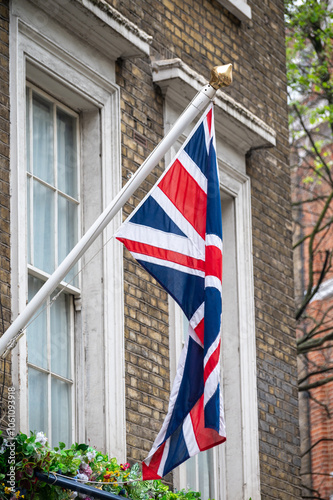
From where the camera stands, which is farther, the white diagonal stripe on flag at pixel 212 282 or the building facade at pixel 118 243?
the building facade at pixel 118 243

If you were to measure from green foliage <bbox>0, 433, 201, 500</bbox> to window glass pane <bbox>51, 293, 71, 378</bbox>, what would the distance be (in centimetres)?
68

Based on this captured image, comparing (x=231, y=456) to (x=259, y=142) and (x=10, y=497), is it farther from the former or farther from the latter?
(x=10, y=497)

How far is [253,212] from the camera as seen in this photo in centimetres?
1023

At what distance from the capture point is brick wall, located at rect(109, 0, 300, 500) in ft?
27.3

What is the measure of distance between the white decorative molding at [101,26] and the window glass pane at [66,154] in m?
0.58

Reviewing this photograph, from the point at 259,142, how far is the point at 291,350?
1.84 metres

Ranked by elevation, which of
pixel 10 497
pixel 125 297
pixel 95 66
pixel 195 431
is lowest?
pixel 10 497

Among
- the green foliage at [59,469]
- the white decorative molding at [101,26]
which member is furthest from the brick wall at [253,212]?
the green foliage at [59,469]

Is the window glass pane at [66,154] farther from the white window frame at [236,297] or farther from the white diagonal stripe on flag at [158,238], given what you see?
the white diagonal stripe on flag at [158,238]

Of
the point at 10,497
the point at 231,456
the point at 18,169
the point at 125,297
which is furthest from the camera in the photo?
the point at 231,456

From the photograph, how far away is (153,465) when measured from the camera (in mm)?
6648

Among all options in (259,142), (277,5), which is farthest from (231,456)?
(277,5)

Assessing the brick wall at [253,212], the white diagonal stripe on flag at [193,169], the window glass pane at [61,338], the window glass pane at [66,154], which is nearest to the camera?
the white diagonal stripe on flag at [193,169]

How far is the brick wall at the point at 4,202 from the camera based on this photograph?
267 inches
